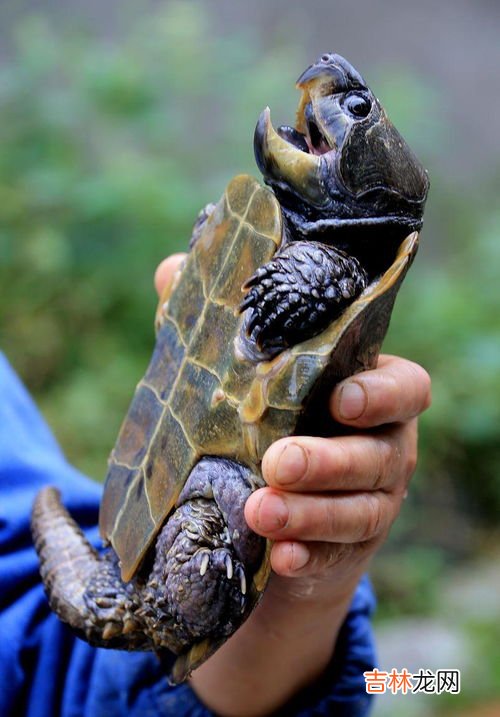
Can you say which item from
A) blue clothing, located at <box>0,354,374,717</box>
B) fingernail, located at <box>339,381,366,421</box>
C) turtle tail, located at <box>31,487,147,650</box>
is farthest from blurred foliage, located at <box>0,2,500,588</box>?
fingernail, located at <box>339,381,366,421</box>

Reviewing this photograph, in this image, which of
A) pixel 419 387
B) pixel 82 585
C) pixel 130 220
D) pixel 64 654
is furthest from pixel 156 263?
pixel 419 387

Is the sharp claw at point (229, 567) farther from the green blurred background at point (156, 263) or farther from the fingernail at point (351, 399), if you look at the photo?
the green blurred background at point (156, 263)

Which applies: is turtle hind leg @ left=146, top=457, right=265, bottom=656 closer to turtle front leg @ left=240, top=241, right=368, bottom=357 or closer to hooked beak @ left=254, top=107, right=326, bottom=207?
turtle front leg @ left=240, top=241, right=368, bottom=357

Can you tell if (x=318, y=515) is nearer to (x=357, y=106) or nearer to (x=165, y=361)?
(x=165, y=361)

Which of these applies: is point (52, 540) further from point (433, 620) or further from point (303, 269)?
point (433, 620)

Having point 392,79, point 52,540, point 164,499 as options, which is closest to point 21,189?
point 392,79

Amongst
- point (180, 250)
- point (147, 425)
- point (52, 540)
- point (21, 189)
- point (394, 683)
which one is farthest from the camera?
point (21, 189)

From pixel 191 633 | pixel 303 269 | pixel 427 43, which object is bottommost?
pixel 191 633
